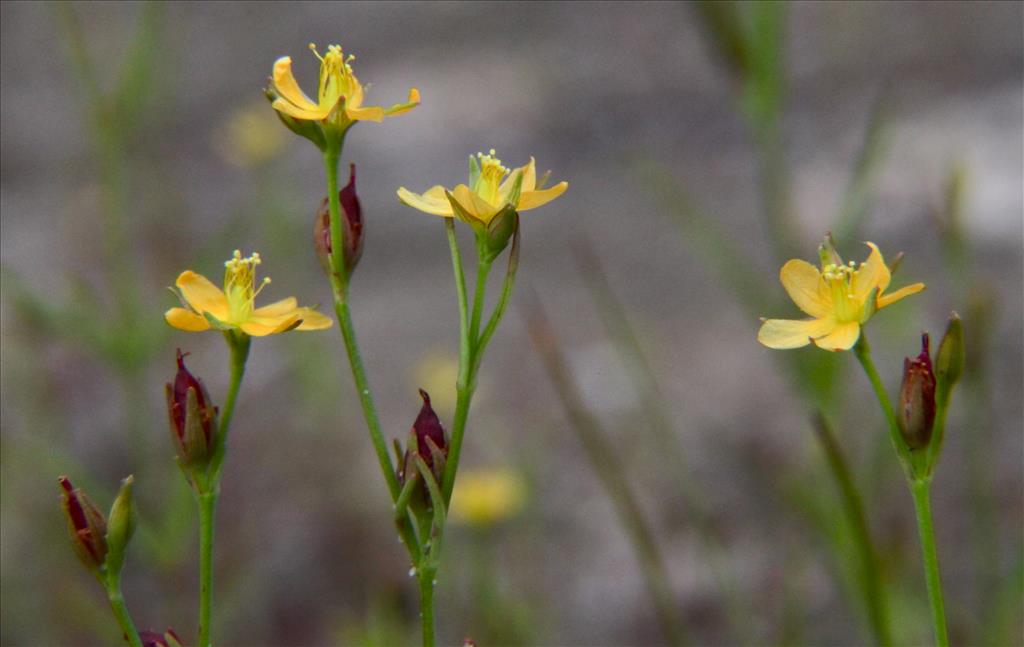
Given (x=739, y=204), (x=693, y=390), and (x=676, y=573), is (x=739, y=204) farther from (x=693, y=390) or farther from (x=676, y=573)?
(x=676, y=573)

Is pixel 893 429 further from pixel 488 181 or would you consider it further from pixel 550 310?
pixel 550 310

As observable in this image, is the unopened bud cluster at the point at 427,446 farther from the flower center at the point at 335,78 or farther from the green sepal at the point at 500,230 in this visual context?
the flower center at the point at 335,78

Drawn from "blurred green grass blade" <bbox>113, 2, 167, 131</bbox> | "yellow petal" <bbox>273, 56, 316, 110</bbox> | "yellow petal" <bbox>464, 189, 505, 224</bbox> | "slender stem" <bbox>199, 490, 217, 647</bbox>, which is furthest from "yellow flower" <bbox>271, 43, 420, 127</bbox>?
"blurred green grass blade" <bbox>113, 2, 167, 131</bbox>

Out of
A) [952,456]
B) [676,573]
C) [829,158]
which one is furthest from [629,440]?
[829,158]

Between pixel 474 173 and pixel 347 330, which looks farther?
pixel 474 173

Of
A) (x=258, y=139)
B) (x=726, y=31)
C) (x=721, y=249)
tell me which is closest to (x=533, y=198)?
(x=726, y=31)

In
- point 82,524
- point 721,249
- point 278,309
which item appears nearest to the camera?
point 82,524
